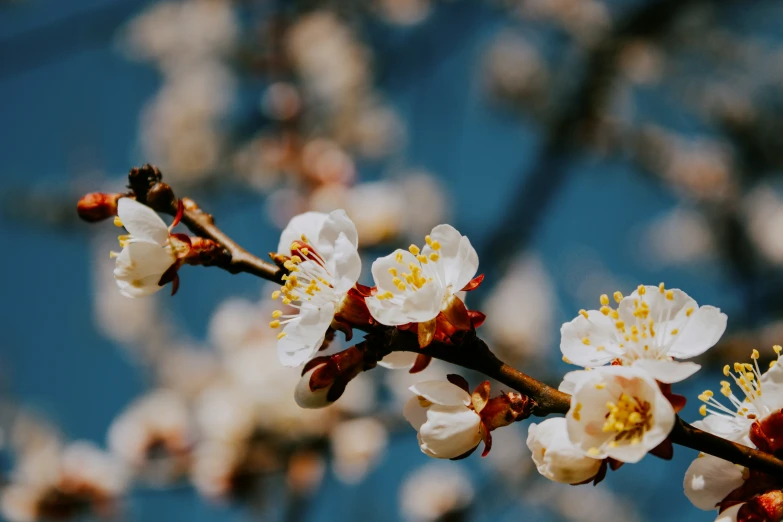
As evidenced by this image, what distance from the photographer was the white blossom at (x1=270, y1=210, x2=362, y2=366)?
0.81m

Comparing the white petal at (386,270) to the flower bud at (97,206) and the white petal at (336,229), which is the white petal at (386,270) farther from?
the flower bud at (97,206)

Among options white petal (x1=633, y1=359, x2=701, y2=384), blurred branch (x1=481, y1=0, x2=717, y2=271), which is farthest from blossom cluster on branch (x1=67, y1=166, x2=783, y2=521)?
blurred branch (x1=481, y1=0, x2=717, y2=271)

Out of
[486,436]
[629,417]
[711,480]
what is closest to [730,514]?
[711,480]

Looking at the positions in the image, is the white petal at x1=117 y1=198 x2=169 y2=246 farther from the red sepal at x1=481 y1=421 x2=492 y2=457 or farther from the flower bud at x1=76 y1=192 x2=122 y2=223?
the red sepal at x1=481 y1=421 x2=492 y2=457

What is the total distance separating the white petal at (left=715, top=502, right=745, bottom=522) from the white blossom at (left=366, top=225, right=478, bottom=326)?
401 mm

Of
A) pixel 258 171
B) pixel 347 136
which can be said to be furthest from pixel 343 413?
pixel 347 136

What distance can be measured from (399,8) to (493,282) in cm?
326

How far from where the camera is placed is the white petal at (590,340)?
2.65 ft

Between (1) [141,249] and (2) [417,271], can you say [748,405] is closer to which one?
(2) [417,271]

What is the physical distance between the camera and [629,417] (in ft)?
2.41

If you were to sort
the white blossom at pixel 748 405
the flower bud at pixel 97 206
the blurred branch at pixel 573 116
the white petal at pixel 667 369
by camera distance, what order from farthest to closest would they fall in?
the blurred branch at pixel 573 116, the flower bud at pixel 97 206, the white blossom at pixel 748 405, the white petal at pixel 667 369

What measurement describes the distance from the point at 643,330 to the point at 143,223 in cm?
66

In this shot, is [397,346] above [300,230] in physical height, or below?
below

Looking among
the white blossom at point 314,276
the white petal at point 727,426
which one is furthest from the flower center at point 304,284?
the white petal at point 727,426
